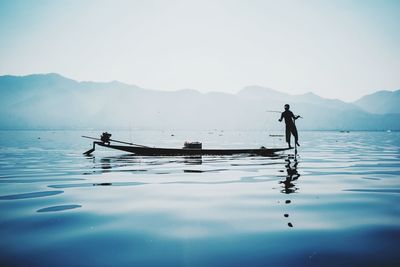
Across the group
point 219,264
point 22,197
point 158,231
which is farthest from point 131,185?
point 219,264

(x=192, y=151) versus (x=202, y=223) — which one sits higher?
(x=192, y=151)

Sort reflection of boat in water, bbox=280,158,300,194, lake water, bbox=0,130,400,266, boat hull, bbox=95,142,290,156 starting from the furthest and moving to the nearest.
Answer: boat hull, bbox=95,142,290,156 < reflection of boat in water, bbox=280,158,300,194 < lake water, bbox=0,130,400,266

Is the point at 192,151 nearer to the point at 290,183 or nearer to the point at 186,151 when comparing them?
the point at 186,151

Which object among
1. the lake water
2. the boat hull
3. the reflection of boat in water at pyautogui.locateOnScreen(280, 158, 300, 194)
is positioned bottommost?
the reflection of boat in water at pyautogui.locateOnScreen(280, 158, 300, 194)

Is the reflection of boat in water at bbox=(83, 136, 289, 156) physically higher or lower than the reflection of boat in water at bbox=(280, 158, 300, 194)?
higher

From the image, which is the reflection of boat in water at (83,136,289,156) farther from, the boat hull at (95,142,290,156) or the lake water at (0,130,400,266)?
the lake water at (0,130,400,266)

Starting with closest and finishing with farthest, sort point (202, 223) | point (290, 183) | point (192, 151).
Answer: point (202, 223) < point (290, 183) < point (192, 151)

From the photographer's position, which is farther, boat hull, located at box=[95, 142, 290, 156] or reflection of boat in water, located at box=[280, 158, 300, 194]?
boat hull, located at box=[95, 142, 290, 156]

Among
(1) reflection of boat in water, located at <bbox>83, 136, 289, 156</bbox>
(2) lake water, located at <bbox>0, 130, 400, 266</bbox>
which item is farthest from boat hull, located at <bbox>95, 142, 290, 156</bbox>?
(2) lake water, located at <bbox>0, 130, 400, 266</bbox>

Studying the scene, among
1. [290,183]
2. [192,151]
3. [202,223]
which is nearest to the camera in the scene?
[202,223]

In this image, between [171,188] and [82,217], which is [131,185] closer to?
[171,188]

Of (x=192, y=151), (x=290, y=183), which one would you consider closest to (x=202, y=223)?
(x=290, y=183)

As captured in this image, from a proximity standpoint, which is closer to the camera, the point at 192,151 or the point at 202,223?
the point at 202,223

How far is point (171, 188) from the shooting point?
1060 centimetres
